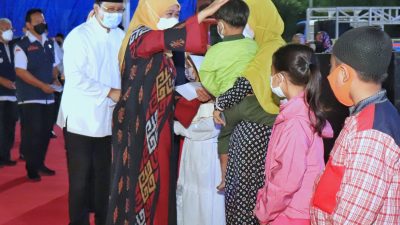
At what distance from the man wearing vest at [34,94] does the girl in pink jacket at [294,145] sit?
4.47 meters

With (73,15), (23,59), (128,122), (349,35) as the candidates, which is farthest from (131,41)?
(73,15)

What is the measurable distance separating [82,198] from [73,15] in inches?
275

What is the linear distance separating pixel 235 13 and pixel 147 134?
76cm

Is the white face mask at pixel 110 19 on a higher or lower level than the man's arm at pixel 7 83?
higher

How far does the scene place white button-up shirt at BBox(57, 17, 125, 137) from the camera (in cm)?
450

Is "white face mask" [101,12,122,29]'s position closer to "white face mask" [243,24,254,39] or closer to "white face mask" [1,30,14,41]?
"white face mask" [243,24,254,39]

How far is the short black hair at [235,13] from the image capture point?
3.62 metres

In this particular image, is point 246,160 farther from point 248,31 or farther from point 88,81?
point 88,81

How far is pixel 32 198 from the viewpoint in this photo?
632cm

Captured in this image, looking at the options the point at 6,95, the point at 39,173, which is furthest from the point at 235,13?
the point at 6,95

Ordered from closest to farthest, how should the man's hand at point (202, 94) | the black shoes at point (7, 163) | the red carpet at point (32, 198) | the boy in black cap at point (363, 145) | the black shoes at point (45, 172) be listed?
the boy in black cap at point (363, 145)
the man's hand at point (202, 94)
the red carpet at point (32, 198)
the black shoes at point (45, 172)
the black shoes at point (7, 163)

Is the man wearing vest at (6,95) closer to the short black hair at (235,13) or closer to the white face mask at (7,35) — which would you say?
the white face mask at (7,35)

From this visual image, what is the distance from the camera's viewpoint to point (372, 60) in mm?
2102

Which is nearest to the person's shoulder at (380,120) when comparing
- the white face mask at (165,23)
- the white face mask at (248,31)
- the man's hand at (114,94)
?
the white face mask at (248,31)
